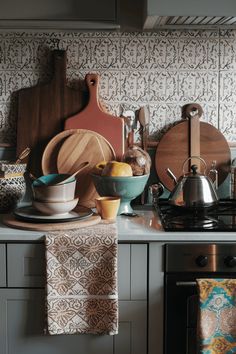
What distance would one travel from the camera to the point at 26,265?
1915mm

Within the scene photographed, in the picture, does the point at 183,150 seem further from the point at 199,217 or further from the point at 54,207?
the point at 54,207

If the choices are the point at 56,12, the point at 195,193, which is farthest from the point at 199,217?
the point at 56,12

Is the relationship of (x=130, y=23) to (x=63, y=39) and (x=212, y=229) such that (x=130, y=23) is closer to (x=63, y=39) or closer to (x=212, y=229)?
(x=63, y=39)

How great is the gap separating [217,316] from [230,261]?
198mm

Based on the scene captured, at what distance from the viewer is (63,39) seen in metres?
2.41

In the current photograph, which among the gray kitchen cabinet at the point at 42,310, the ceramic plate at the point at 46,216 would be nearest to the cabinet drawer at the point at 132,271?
the gray kitchen cabinet at the point at 42,310

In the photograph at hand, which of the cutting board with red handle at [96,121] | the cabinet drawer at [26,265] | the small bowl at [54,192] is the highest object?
the cutting board with red handle at [96,121]

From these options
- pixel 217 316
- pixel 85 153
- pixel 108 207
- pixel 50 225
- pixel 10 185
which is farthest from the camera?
pixel 85 153

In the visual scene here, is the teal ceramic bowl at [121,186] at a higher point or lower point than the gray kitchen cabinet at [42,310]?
higher

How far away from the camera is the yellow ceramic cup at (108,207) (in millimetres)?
2075

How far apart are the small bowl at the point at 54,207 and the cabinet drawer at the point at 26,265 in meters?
0.16

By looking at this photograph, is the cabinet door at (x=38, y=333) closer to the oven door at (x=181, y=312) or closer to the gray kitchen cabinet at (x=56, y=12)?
the oven door at (x=181, y=312)

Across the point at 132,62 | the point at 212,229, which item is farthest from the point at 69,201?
the point at 132,62

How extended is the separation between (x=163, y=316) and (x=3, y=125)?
1.13m
